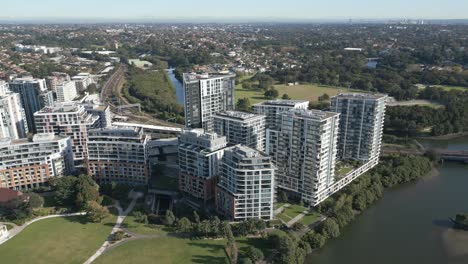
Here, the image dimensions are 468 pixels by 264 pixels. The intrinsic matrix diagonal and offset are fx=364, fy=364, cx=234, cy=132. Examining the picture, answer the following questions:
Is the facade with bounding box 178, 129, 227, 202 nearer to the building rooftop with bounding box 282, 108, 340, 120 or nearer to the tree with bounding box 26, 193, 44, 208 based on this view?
the building rooftop with bounding box 282, 108, 340, 120

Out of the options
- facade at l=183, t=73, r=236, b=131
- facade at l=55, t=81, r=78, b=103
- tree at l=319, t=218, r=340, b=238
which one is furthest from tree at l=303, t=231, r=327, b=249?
facade at l=55, t=81, r=78, b=103

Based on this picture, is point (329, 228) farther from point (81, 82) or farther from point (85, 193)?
point (81, 82)

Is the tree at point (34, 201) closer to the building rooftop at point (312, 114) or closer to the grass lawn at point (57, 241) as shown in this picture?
the grass lawn at point (57, 241)

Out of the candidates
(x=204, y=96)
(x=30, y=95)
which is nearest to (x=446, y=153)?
(x=204, y=96)

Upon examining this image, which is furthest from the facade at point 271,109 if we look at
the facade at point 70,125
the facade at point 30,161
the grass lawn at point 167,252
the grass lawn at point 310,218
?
the facade at point 30,161

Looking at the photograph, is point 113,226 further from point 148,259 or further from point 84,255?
point 148,259

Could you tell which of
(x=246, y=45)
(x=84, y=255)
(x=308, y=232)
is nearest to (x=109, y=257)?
(x=84, y=255)
